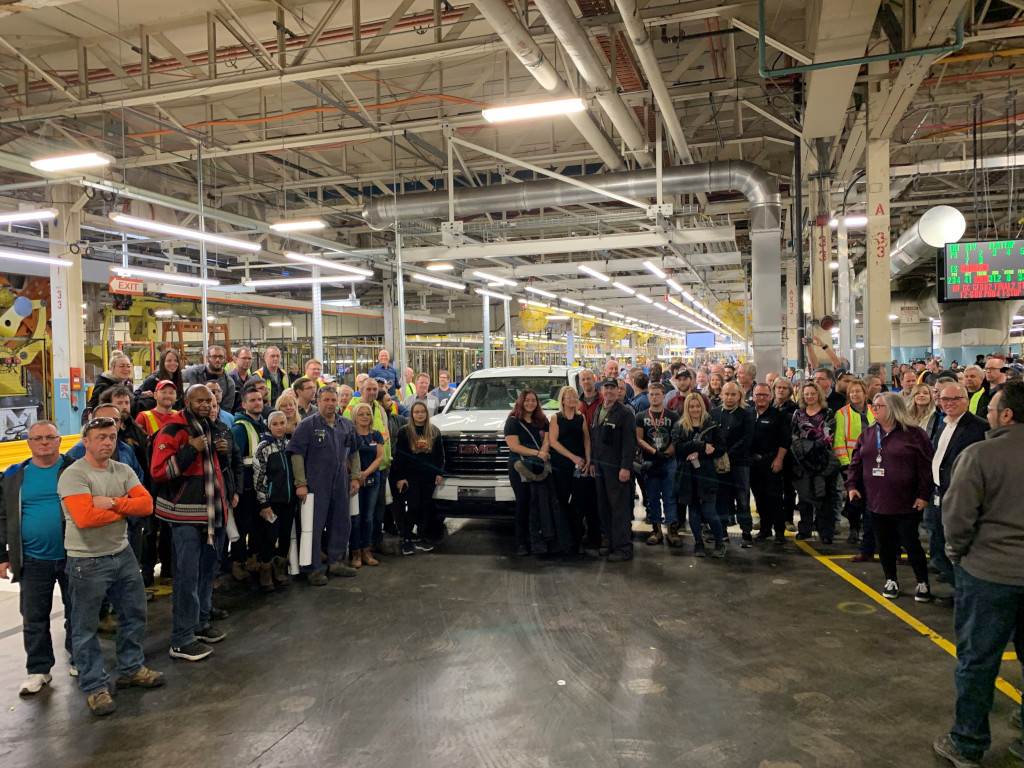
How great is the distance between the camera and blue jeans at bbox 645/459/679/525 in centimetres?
692

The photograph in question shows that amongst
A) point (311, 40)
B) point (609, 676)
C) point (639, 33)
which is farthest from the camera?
point (311, 40)

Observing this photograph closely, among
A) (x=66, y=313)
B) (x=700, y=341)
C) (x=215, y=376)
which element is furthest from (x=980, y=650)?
(x=700, y=341)

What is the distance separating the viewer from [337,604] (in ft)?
17.8

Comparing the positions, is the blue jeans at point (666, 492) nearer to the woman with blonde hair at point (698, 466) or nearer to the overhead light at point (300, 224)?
the woman with blonde hair at point (698, 466)

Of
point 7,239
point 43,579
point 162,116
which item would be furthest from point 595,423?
point 7,239

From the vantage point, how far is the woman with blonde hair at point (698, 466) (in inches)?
258

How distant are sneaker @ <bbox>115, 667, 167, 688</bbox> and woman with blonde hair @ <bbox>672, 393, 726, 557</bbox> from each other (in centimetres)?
464

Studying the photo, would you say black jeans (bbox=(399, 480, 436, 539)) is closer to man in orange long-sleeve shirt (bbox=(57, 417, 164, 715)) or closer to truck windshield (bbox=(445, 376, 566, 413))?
truck windshield (bbox=(445, 376, 566, 413))

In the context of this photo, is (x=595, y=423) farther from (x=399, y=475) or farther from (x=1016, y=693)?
(x=1016, y=693)

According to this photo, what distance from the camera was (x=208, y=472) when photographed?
459 centimetres

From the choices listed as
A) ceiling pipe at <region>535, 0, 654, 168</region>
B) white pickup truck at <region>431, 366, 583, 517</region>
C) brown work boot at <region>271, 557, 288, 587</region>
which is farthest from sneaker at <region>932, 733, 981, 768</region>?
ceiling pipe at <region>535, 0, 654, 168</region>

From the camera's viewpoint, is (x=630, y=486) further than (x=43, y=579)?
Yes

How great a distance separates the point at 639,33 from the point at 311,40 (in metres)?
3.52

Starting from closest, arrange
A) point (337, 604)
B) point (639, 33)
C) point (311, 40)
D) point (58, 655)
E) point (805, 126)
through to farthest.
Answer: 1. point (58, 655)
2. point (337, 604)
3. point (639, 33)
4. point (311, 40)
5. point (805, 126)
